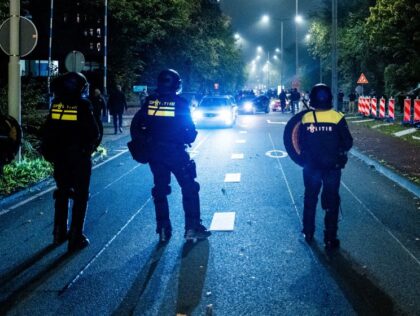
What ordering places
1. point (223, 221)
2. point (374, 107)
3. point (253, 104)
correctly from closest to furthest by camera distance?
1. point (223, 221)
2. point (374, 107)
3. point (253, 104)

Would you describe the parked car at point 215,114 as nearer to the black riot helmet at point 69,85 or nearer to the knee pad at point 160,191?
the knee pad at point 160,191

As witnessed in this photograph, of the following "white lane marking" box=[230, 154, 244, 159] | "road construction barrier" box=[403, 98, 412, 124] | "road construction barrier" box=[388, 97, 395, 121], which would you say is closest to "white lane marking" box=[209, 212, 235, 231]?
"white lane marking" box=[230, 154, 244, 159]

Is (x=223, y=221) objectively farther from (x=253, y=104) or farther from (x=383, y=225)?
(x=253, y=104)

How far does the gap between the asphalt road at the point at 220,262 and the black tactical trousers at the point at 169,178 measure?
1.03 ft

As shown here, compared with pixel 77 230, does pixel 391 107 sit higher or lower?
higher

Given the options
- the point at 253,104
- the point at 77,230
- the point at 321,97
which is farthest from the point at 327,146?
the point at 253,104

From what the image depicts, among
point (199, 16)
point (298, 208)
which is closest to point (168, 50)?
point (199, 16)

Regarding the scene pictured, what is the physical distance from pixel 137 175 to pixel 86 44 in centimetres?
6021

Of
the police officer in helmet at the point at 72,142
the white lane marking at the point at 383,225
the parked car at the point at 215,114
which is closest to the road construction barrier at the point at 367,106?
the parked car at the point at 215,114

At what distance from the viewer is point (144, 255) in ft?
21.1

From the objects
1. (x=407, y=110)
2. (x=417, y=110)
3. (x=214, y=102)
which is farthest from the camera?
(x=214, y=102)

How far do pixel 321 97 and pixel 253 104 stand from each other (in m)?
40.7

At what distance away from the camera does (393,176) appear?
12352 millimetres

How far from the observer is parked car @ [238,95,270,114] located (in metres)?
47.1
